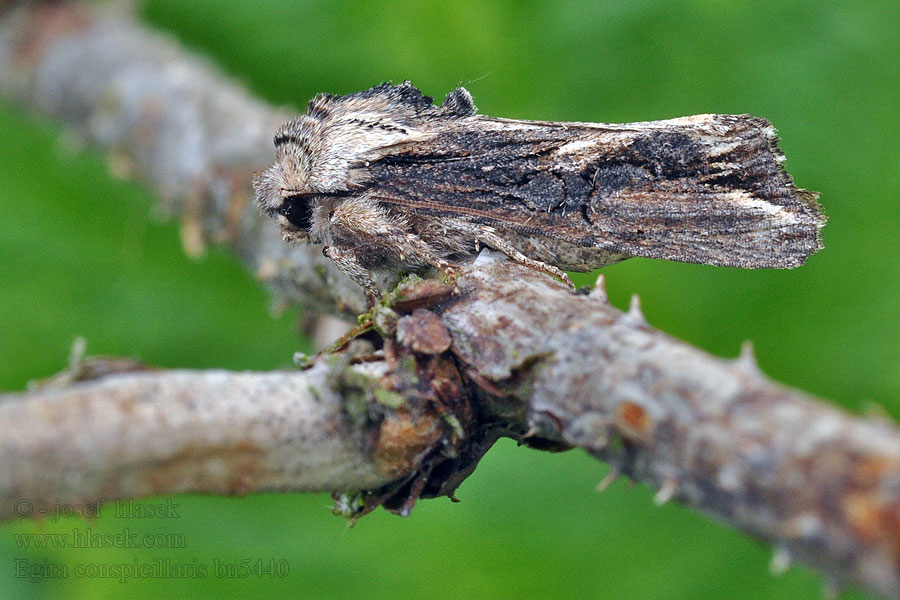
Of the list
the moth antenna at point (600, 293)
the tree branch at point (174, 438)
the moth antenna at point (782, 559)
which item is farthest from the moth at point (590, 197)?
the moth antenna at point (782, 559)

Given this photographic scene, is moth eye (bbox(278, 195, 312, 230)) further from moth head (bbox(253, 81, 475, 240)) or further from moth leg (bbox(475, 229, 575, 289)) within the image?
moth leg (bbox(475, 229, 575, 289))

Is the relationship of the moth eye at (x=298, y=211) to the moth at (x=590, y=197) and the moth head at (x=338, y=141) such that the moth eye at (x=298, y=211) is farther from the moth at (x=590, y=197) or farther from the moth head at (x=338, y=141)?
the moth at (x=590, y=197)

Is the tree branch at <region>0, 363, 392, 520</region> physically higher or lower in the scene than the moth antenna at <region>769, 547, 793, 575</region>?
higher

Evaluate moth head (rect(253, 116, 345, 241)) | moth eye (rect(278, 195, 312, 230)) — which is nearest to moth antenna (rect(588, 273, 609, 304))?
moth head (rect(253, 116, 345, 241))

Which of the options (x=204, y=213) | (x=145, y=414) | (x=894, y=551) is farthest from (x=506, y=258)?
(x=204, y=213)

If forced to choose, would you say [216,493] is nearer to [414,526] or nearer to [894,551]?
[894,551]
